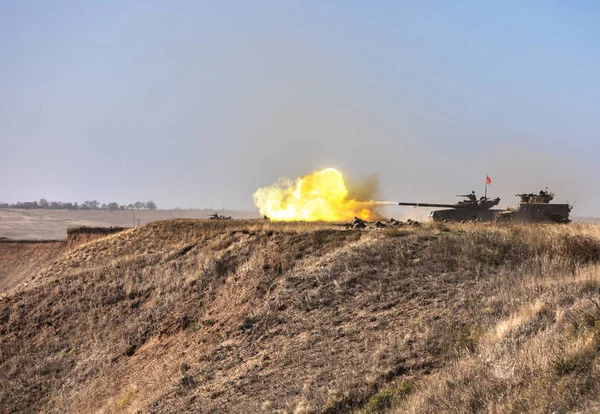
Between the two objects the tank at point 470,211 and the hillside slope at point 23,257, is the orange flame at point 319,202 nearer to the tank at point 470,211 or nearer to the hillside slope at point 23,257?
the tank at point 470,211

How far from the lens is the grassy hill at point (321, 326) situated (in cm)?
991

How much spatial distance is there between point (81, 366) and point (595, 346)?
1812 centimetres

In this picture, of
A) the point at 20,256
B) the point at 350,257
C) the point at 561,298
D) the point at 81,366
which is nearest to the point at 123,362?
the point at 81,366

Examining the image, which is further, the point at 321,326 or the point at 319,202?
the point at 319,202

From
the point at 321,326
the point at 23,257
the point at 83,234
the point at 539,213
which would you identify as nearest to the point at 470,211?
the point at 539,213

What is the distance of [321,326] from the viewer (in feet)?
49.8

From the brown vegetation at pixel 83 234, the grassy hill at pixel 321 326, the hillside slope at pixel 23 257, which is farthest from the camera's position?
the hillside slope at pixel 23 257

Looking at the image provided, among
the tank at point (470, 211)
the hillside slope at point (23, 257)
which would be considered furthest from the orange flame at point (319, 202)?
the hillside slope at point (23, 257)

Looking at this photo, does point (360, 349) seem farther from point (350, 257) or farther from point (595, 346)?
point (350, 257)

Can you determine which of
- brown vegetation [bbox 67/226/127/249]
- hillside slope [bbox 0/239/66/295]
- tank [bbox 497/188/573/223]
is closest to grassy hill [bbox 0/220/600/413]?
tank [bbox 497/188/573/223]

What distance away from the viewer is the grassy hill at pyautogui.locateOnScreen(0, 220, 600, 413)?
9906mm

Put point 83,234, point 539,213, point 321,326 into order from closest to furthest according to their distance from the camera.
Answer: point 321,326 → point 539,213 → point 83,234

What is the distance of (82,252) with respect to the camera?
36.9 m

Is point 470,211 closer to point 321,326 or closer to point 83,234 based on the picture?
point 321,326
